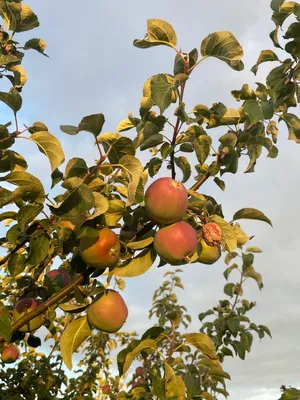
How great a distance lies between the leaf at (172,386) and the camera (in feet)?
8.17

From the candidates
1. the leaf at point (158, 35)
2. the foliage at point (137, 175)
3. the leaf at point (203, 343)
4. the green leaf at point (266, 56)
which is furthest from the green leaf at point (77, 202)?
the green leaf at point (266, 56)

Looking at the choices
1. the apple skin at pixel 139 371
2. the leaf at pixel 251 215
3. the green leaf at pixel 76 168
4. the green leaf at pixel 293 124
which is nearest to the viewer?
the green leaf at pixel 76 168

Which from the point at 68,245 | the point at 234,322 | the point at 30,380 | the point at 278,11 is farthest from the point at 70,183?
the point at 30,380

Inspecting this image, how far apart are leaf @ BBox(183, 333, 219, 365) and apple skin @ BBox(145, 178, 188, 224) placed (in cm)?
83

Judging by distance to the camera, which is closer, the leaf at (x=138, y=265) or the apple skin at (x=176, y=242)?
the apple skin at (x=176, y=242)

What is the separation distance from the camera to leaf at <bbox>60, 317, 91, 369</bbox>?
218 cm

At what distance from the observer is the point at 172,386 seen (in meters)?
2.51

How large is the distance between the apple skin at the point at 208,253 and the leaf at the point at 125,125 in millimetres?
760

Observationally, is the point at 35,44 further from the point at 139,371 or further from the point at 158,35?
the point at 139,371

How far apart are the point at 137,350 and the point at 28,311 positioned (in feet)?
2.22

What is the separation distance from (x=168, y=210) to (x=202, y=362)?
1586 mm

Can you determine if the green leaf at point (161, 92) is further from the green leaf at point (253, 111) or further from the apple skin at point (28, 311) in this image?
the apple skin at point (28, 311)

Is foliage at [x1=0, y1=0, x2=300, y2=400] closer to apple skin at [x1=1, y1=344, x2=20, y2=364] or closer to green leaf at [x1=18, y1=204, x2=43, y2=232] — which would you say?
green leaf at [x1=18, y1=204, x2=43, y2=232]

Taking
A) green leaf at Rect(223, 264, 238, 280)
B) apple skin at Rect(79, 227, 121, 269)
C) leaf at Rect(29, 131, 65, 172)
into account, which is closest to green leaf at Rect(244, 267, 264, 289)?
green leaf at Rect(223, 264, 238, 280)
